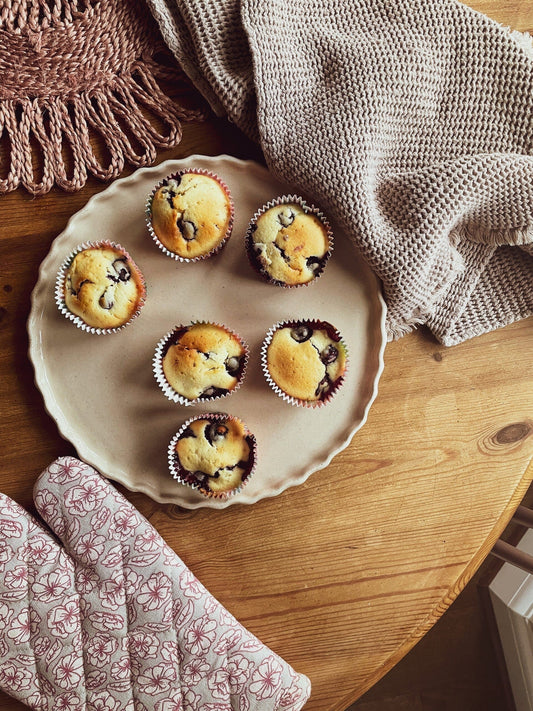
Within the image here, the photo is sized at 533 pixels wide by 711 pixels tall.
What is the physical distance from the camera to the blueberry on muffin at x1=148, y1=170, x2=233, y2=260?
119 centimetres

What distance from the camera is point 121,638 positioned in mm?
1153

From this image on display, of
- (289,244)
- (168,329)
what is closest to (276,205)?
(289,244)

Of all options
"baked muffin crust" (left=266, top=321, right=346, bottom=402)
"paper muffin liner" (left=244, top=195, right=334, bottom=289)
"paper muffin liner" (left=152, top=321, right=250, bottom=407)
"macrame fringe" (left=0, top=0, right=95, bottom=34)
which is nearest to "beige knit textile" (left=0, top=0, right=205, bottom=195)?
"macrame fringe" (left=0, top=0, right=95, bottom=34)

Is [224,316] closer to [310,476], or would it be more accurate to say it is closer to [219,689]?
[310,476]

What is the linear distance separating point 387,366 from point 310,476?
0.93ft

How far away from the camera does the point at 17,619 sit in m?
1.14

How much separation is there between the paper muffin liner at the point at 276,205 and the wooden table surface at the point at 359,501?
19 cm

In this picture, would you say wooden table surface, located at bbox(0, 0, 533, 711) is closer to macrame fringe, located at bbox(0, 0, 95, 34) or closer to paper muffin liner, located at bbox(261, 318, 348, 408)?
paper muffin liner, located at bbox(261, 318, 348, 408)

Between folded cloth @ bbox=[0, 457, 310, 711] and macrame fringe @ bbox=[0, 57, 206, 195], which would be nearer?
folded cloth @ bbox=[0, 457, 310, 711]

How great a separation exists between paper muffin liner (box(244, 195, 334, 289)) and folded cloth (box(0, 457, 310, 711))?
57cm

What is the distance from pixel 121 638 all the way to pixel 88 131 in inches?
40.3

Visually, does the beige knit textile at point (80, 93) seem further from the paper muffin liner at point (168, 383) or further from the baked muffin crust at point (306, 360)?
the baked muffin crust at point (306, 360)

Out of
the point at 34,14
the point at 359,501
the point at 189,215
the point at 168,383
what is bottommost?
the point at 359,501

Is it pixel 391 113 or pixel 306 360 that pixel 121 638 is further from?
pixel 391 113
